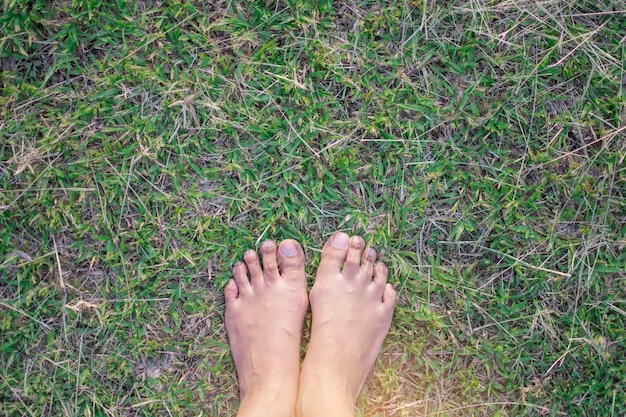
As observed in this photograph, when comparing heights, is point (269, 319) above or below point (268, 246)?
below

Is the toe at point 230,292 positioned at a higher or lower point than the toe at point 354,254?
lower

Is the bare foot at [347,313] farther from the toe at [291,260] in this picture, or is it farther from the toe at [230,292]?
the toe at [230,292]

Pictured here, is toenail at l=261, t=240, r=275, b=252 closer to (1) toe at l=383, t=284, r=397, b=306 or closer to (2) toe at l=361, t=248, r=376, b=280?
(2) toe at l=361, t=248, r=376, b=280

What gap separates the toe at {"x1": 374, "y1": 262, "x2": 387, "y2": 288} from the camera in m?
1.96

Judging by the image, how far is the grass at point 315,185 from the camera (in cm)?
192

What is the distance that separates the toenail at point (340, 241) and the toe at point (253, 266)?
1.05ft

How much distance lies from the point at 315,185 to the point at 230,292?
0.56m

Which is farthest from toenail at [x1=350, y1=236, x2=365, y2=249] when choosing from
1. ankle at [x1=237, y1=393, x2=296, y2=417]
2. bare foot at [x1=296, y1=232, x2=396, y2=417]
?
ankle at [x1=237, y1=393, x2=296, y2=417]

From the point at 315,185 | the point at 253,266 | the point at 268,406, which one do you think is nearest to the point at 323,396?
the point at 268,406

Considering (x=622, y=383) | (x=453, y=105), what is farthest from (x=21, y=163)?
(x=622, y=383)

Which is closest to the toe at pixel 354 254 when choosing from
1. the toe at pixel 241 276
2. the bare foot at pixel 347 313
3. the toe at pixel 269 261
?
the bare foot at pixel 347 313

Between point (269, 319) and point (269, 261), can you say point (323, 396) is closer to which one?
point (269, 319)

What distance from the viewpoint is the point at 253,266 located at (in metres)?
1.96

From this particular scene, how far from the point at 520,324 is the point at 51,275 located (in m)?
1.93
